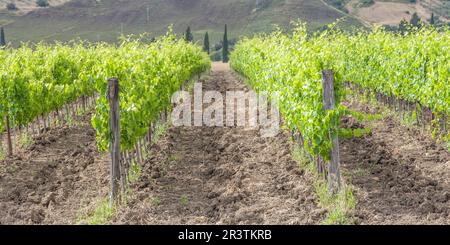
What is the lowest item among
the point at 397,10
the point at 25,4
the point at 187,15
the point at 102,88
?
the point at 187,15

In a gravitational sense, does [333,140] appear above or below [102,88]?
below

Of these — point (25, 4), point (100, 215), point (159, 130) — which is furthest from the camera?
point (25, 4)

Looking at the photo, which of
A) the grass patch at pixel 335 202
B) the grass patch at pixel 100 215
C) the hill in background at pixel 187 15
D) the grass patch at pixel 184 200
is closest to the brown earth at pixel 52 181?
the grass patch at pixel 100 215

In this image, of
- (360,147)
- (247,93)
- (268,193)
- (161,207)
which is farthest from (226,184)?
(247,93)

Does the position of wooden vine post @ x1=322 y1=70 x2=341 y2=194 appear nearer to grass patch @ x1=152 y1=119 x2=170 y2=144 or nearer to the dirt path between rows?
the dirt path between rows

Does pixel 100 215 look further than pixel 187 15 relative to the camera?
No

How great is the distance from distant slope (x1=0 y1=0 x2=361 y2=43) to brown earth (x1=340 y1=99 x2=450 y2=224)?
78452mm

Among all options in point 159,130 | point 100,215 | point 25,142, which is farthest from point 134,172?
point 25,142

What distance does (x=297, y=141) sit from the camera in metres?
11.2

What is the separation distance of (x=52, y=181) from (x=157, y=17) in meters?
104

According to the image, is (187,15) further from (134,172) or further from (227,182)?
(227,182)

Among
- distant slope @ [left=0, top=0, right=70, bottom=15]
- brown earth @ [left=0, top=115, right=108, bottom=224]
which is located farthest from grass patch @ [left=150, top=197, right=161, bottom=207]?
Result: distant slope @ [left=0, top=0, right=70, bottom=15]

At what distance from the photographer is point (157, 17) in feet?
365
